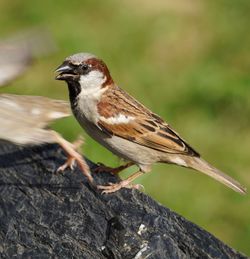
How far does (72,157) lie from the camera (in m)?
3.10

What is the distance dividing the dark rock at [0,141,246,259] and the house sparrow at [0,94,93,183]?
7 centimetres

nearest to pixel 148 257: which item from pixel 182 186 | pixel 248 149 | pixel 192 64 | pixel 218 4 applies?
pixel 182 186

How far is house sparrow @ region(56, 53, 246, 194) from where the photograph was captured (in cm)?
399

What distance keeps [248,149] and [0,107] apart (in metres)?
3.01

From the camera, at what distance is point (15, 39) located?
3070mm

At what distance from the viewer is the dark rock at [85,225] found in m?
2.67

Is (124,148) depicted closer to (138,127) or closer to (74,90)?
(138,127)

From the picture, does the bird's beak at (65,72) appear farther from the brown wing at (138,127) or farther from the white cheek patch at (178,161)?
the white cheek patch at (178,161)

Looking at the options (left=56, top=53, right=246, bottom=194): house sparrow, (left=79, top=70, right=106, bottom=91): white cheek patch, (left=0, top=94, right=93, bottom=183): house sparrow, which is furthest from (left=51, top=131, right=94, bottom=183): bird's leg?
(left=79, top=70, right=106, bottom=91): white cheek patch

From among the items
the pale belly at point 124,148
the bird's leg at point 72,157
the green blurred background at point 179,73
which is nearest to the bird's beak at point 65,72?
the pale belly at point 124,148

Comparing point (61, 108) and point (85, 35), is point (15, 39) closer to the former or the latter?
point (61, 108)

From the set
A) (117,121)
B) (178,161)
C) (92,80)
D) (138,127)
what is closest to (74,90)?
(92,80)

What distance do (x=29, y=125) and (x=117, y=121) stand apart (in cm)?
99

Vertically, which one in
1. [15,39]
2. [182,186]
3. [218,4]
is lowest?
[182,186]
